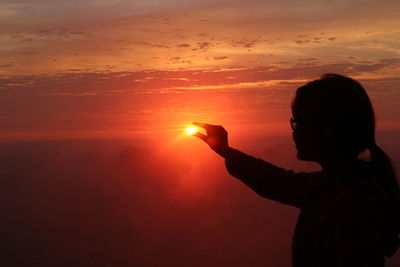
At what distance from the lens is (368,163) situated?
2.46 metres

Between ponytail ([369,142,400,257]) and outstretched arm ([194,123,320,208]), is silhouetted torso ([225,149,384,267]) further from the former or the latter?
outstretched arm ([194,123,320,208])

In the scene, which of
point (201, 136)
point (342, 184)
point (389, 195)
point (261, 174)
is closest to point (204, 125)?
point (201, 136)

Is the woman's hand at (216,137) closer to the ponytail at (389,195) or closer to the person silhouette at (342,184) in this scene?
the person silhouette at (342,184)

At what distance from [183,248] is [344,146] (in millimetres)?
120145

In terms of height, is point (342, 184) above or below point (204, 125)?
below

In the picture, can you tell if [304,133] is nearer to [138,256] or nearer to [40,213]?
[138,256]

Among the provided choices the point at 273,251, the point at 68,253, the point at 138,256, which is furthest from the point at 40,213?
the point at 273,251

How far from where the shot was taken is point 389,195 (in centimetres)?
231

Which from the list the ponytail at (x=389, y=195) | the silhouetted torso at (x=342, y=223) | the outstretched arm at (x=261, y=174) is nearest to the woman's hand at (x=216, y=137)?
the outstretched arm at (x=261, y=174)

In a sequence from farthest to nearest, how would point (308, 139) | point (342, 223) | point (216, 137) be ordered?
point (216, 137) → point (308, 139) → point (342, 223)

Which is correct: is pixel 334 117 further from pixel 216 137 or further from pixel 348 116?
pixel 216 137

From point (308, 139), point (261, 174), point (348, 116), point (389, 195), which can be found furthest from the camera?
point (261, 174)

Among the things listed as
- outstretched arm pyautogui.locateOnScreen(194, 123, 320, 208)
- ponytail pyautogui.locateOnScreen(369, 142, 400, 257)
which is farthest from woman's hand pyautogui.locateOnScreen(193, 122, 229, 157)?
ponytail pyautogui.locateOnScreen(369, 142, 400, 257)

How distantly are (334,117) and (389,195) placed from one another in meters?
0.45
